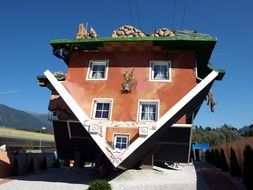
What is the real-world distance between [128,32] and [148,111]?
263 inches

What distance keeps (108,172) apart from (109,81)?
278 inches

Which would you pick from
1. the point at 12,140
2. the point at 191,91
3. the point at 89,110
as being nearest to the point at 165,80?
the point at 191,91

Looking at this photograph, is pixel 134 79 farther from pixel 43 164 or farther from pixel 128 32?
pixel 43 164

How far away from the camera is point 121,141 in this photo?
74.1 feet

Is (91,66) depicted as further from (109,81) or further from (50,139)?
(50,139)

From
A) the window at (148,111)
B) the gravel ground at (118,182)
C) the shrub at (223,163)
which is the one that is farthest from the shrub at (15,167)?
the shrub at (223,163)

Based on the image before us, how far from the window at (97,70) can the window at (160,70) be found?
11.9 feet

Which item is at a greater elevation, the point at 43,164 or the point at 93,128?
the point at 93,128

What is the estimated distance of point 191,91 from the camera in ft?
73.0

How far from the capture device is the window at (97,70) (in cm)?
2503

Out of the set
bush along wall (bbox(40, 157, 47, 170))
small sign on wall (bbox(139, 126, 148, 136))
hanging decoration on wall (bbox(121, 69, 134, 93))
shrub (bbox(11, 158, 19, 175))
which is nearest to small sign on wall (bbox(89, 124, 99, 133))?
small sign on wall (bbox(139, 126, 148, 136))

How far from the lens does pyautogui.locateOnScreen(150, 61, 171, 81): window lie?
24.0 metres

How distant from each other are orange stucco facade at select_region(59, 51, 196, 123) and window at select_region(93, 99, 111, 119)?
1.09 ft

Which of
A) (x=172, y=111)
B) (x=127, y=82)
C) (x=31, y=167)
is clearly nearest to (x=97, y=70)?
(x=127, y=82)
